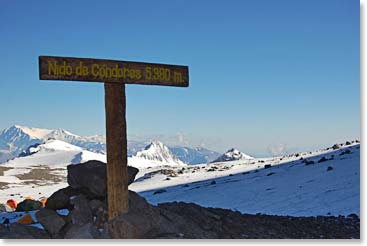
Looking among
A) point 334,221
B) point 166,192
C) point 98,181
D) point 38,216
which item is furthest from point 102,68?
point 166,192

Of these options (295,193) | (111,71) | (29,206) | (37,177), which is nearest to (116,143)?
(111,71)

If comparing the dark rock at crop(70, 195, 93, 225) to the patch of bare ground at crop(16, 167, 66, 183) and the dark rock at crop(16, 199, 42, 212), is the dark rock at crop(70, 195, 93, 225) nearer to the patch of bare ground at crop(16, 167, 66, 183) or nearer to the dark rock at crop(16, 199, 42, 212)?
the dark rock at crop(16, 199, 42, 212)

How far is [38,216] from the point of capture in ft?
26.6

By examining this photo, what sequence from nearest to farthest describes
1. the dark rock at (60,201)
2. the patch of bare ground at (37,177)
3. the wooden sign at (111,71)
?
the wooden sign at (111,71)
the dark rock at (60,201)
the patch of bare ground at (37,177)

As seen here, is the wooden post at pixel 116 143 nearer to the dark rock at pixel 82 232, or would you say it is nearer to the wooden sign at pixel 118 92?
the wooden sign at pixel 118 92

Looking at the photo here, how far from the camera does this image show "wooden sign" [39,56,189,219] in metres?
6.73

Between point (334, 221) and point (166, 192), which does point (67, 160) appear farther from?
point (334, 221)

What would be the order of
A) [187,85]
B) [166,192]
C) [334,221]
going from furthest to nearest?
[166,192], [334,221], [187,85]

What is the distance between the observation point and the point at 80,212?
7.85m

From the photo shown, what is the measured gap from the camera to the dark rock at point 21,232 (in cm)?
728

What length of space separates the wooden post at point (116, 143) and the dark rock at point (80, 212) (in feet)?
3.01

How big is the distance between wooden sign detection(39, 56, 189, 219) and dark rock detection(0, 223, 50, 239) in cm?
140

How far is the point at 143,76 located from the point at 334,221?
18.7 ft

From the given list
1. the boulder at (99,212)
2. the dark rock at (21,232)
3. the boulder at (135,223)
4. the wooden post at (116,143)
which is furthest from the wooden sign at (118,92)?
the dark rock at (21,232)
